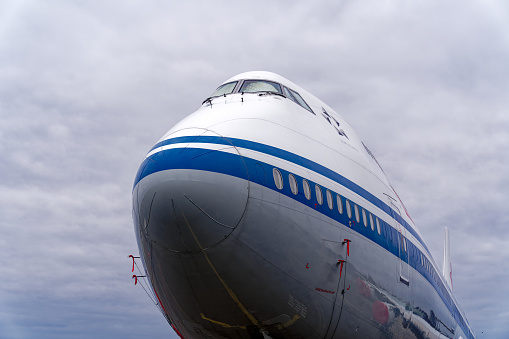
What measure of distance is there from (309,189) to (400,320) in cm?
458

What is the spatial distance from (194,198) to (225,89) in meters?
Result: 5.12

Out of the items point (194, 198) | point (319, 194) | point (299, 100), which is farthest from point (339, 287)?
point (299, 100)

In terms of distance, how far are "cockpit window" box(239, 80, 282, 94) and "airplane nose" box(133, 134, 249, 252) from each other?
401 centimetres

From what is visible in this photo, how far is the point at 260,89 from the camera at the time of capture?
434 inches

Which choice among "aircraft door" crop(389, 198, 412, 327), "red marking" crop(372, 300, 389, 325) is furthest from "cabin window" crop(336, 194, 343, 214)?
"aircraft door" crop(389, 198, 412, 327)

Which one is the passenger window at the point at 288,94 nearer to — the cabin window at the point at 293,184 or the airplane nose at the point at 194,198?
the cabin window at the point at 293,184

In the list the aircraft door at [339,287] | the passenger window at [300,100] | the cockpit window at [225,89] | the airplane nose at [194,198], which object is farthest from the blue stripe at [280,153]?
the cockpit window at [225,89]

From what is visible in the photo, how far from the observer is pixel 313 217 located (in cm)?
782

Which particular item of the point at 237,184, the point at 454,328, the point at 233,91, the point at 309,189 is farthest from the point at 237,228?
the point at 454,328

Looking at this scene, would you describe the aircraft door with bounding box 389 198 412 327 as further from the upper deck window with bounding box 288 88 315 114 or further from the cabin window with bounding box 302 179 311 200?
the cabin window with bounding box 302 179 311 200

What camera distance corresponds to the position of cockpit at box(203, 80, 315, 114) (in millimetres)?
10992

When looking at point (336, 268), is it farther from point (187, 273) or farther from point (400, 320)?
point (400, 320)

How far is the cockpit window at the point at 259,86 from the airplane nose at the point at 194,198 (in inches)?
158

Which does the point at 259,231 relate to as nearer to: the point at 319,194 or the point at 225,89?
the point at 319,194
